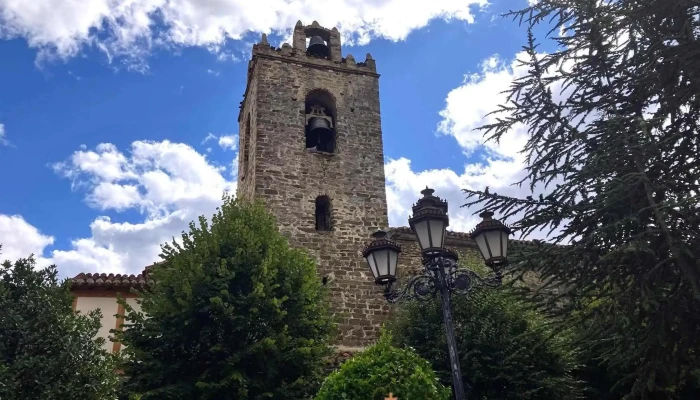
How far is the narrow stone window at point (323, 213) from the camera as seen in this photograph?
53.8 ft

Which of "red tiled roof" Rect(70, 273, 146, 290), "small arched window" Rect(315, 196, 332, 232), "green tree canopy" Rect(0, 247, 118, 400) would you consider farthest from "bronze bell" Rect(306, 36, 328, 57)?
"green tree canopy" Rect(0, 247, 118, 400)

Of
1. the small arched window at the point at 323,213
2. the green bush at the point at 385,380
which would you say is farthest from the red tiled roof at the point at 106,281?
the green bush at the point at 385,380

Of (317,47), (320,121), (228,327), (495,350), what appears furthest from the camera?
(317,47)

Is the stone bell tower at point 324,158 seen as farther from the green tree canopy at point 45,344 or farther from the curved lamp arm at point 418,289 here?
the curved lamp arm at point 418,289

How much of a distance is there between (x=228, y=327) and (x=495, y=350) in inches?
206

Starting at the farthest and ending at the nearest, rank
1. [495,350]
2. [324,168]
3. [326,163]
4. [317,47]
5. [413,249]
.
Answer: [317,47] < [326,163] < [324,168] < [413,249] < [495,350]

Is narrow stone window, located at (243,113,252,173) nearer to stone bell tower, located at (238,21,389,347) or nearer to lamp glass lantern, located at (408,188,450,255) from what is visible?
stone bell tower, located at (238,21,389,347)

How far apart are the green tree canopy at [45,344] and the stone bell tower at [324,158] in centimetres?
643

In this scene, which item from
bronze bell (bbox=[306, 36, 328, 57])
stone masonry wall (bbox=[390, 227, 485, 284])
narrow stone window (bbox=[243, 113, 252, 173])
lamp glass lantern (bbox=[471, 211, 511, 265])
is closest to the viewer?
lamp glass lantern (bbox=[471, 211, 511, 265])

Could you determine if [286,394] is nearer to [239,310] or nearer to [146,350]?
[239,310]

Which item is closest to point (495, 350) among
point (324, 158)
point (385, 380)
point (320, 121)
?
point (385, 380)

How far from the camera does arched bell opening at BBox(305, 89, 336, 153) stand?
57.4 ft

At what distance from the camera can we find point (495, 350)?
38.6 ft

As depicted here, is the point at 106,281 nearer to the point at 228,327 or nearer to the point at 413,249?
the point at 228,327
